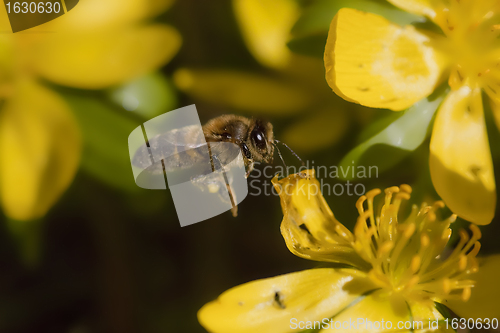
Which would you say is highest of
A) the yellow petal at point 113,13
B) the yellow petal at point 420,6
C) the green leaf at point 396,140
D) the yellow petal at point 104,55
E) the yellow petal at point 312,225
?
the yellow petal at point 113,13

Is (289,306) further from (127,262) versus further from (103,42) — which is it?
(103,42)

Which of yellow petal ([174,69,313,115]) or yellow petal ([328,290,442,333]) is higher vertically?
yellow petal ([174,69,313,115])

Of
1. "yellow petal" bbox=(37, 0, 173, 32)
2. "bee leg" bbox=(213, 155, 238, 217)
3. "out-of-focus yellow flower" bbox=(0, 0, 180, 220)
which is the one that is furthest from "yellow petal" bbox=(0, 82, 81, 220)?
"bee leg" bbox=(213, 155, 238, 217)

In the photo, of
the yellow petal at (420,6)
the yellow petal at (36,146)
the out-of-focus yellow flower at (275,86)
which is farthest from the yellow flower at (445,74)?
the yellow petal at (36,146)

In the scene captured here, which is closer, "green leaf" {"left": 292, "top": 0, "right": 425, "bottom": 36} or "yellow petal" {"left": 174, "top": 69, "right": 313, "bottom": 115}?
A: "green leaf" {"left": 292, "top": 0, "right": 425, "bottom": 36}

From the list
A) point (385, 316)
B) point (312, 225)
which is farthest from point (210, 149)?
point (385, 316)

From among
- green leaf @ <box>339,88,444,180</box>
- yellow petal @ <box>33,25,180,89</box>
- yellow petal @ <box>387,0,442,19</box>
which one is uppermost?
yellow petal @ <box>33,25,180,89</box>

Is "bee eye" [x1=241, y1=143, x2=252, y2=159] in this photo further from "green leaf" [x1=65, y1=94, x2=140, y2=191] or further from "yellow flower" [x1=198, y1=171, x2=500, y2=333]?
"green leaf" [x1=65, y1=94, x2=140, y2=191]

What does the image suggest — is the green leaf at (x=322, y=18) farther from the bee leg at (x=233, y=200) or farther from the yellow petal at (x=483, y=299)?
the yellow petal at (x=483, y=299)

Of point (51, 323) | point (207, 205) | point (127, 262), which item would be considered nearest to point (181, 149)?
point (207, 205)
